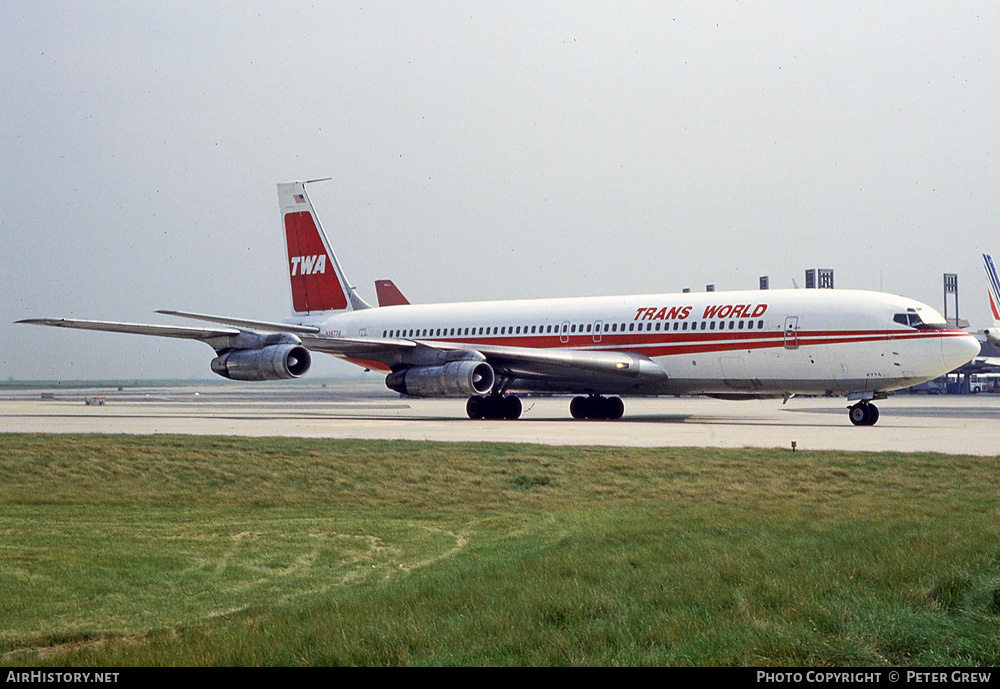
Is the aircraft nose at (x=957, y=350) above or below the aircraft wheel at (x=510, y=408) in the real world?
above

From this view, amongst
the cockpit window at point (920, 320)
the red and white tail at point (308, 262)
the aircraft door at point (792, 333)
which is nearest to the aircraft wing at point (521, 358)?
the aircraft door at point (792, 333)

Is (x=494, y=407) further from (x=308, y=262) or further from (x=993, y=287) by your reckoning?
(x=993, y=287)

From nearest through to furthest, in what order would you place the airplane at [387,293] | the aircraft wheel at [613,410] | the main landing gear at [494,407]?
1. the main landing gear at [494,407]
2. the aircraft wheel at [613,410]
3. the airplane at [387,293]

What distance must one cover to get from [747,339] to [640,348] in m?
3.60

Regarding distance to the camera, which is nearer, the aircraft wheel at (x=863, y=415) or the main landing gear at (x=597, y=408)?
the aircraft wheel at (x=863, y=415)

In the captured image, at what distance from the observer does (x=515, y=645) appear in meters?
6.84

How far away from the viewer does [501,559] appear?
10180mm

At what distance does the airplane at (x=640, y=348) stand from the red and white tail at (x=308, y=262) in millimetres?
6481

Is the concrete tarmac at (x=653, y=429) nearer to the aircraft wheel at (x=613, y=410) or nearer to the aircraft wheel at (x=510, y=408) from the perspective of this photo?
the aircraft wheel at (x=613, y=410)

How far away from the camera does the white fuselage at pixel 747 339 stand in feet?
93.7

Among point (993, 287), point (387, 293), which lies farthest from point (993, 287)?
point (387, 293)

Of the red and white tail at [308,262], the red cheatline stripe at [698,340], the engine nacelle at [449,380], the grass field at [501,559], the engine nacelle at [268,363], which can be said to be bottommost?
the grass field at [501,559]

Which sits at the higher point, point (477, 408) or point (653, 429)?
point (477, 408)

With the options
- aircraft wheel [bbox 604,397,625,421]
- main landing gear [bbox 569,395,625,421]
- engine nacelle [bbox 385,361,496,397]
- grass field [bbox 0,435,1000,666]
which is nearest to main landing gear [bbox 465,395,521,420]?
engine nacelle [bbox 385,361,496,397]
